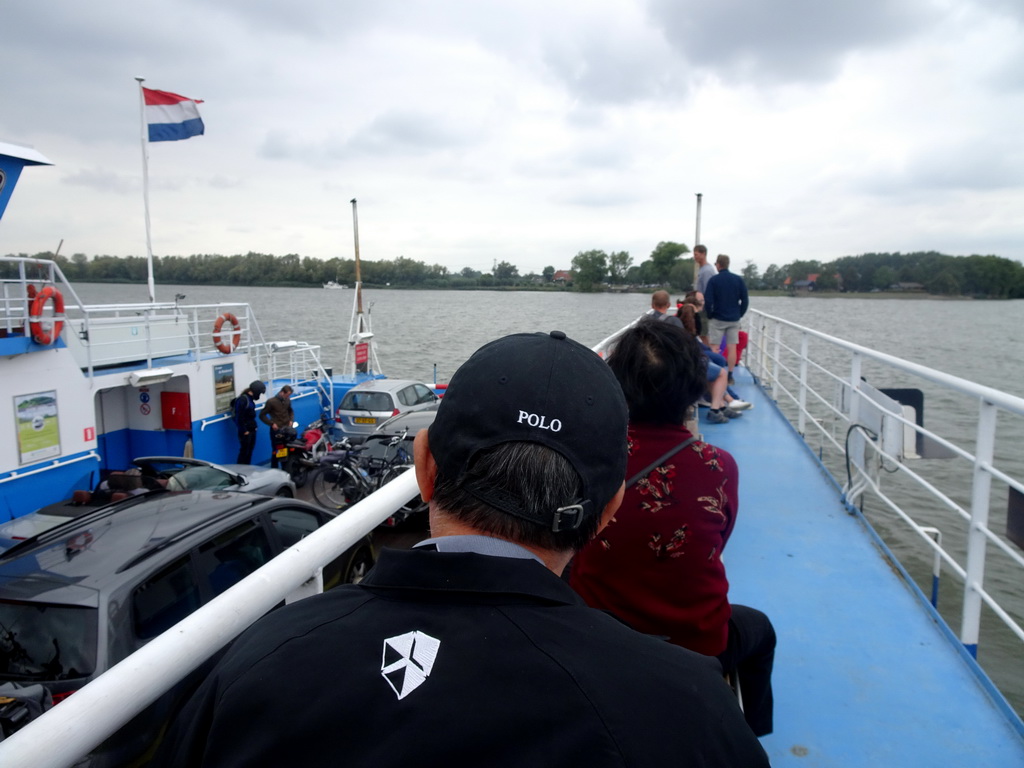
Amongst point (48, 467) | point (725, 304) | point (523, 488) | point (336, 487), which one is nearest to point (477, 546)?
point (523, 488)

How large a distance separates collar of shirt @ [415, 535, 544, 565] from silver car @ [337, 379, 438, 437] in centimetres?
1425

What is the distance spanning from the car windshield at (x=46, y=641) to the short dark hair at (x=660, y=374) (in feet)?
9.79

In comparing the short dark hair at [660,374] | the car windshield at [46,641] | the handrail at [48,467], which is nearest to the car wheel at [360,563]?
the car windshield at [46,641]

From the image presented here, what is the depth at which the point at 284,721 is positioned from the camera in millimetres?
785

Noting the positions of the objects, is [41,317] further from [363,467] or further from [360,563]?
[360,563]

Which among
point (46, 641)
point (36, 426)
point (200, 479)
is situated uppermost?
point (46, 641)

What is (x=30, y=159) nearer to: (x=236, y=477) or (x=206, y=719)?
(x=236, y=477)

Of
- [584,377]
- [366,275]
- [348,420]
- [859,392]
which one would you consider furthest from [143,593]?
[366,275]

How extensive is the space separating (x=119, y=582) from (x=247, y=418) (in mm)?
11509

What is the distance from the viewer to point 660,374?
2.23 metres

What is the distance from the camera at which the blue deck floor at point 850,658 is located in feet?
7.79

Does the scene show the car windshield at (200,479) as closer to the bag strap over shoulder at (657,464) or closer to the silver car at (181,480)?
the silver car at (181,480)

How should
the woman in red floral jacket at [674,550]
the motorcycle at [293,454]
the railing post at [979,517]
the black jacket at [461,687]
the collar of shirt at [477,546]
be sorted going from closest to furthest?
the black jacket at [461,687], the collar of shirt at [477,546], the woman in red floral jacket at [674,550], the railing post at [979,517], the motorcycle at [293,454]

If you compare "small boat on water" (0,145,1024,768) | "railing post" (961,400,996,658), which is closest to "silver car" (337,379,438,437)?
"small boat on water" (0,145,1024,768)
